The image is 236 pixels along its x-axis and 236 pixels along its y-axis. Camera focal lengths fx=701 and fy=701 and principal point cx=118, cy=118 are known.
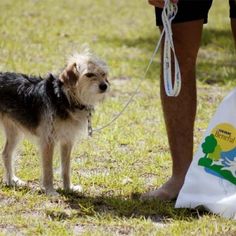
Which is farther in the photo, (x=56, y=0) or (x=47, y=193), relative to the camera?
(x=56, y=0)

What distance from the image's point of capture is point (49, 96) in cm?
481

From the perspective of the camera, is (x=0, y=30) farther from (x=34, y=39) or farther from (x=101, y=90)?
(x=101, y=90)

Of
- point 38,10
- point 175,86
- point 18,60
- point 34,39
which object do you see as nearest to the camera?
point 175,86

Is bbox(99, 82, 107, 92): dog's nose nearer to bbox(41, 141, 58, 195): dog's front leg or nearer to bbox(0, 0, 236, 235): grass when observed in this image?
bbox(41, 141, 58, 195): dog's front leg

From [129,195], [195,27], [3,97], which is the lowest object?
[129,195]

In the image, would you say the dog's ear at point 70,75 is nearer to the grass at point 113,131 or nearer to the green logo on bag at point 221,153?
the grass at point 113,131

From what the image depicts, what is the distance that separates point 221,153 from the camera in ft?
14.4

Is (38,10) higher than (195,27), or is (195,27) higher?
(195,27)

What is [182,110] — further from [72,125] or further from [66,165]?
[66,165]

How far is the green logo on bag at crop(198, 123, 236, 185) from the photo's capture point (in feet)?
14.3

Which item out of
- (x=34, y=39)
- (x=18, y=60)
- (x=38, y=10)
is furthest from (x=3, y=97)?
(x=38, y=10)

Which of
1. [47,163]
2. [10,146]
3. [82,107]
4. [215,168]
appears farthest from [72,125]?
[215,168]

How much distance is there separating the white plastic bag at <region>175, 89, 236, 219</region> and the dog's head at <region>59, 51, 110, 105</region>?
799 mm

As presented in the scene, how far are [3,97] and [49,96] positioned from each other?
367mm
